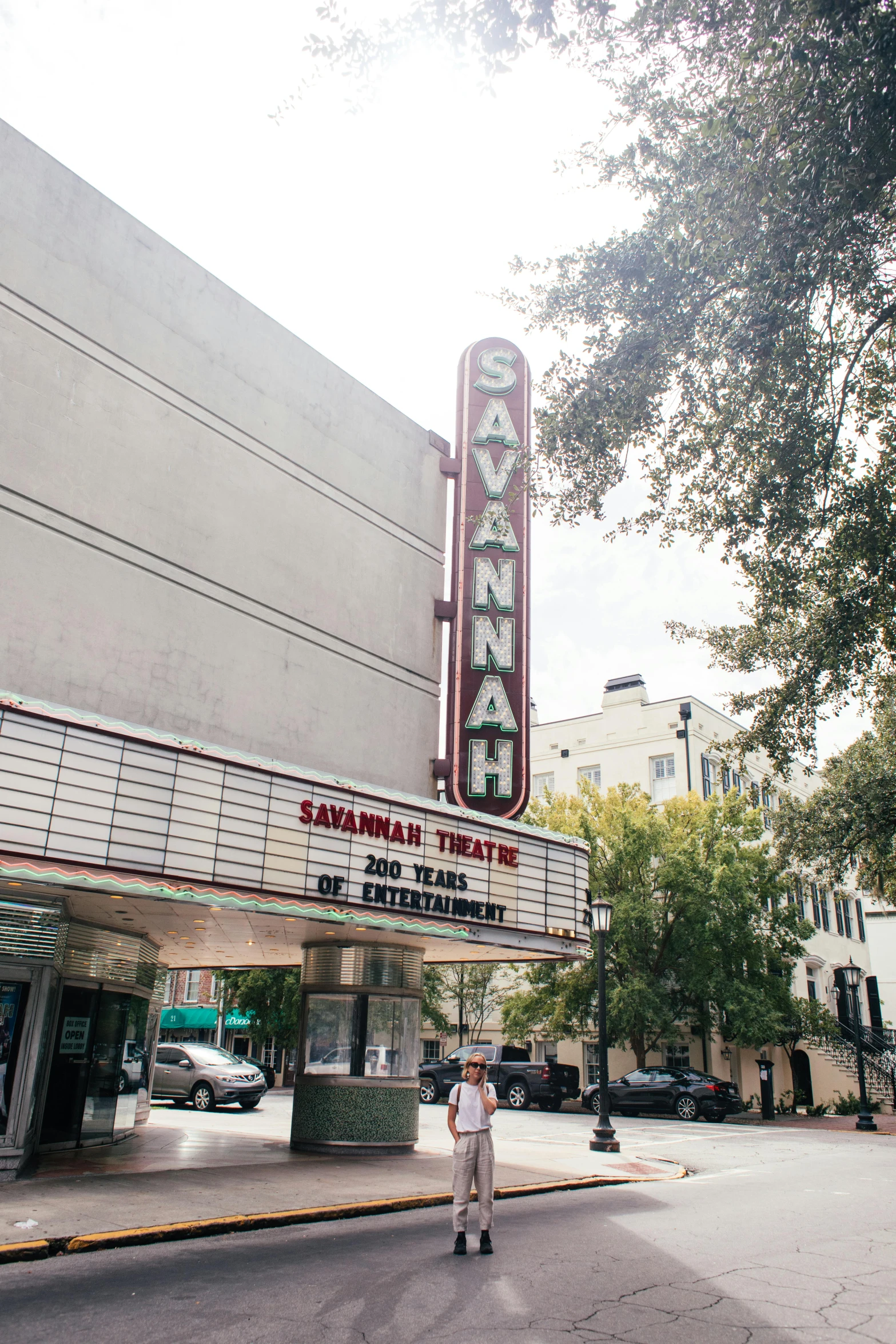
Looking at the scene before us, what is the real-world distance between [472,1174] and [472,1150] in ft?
0.90

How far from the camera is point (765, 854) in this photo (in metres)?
31.2

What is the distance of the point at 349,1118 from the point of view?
564 inches

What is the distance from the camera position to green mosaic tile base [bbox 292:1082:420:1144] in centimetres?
1430

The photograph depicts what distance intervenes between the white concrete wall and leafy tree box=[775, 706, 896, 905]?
12237mm

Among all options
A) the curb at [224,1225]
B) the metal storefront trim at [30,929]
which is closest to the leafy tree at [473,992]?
the curb at [224,1225]

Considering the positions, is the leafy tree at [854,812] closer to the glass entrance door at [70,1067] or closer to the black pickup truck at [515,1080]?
the black pickup truck at [515,1080]

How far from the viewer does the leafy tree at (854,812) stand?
23.2 metres

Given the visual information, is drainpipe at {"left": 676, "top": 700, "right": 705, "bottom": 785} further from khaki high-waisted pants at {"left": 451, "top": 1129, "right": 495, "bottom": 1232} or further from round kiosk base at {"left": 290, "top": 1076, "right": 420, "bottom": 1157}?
khaki high-waisted pants at {"left": 451, "top": 1129, "right": 495, "bottom": 1232}

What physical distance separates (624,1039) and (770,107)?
97.5 ft

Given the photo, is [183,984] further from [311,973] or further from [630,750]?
[311,973]

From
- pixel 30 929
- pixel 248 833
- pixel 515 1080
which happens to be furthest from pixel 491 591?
pixel 515 1080

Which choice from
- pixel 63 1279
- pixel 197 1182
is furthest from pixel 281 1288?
pixel 197 1182

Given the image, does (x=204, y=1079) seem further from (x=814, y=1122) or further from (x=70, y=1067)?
(x=814, y=1122)

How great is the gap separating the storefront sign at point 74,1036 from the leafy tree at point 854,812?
1700 cm
